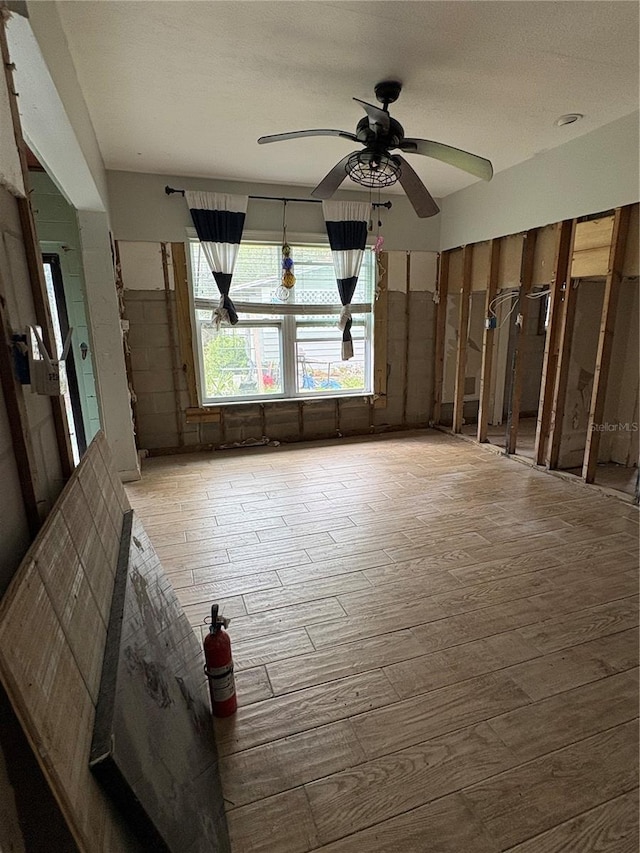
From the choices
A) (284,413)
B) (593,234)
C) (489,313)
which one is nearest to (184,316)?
(284,413)

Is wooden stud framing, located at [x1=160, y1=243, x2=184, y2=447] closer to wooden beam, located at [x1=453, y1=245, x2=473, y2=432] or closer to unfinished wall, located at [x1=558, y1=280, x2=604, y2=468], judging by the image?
wooden beam, located at [x1=453, y1=245, x2=473, y2=432]

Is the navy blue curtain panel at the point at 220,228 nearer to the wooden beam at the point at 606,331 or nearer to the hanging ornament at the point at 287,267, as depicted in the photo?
the hanging ornament at the point at 287,267

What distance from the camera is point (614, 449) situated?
13.7 feet

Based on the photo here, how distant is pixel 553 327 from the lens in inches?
151

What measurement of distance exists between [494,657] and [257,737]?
3.36 feet

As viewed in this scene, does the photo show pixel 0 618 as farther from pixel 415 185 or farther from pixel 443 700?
pixel 415 185

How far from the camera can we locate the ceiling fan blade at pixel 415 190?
263 centimetres

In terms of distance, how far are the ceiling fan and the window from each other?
6.59 ft

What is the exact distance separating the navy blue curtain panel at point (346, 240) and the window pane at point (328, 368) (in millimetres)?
339

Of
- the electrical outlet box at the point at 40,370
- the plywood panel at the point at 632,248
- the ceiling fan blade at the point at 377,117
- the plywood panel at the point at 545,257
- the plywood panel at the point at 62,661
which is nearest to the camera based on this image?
the plywood panel at the point at 62,661

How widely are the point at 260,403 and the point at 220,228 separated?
1837 mm

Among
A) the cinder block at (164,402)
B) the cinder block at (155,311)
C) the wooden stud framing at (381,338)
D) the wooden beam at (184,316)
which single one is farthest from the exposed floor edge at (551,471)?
the cinder block at (155,311)

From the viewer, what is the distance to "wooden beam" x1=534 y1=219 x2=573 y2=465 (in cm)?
366

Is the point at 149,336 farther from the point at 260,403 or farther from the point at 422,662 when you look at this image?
the point at 422,662
